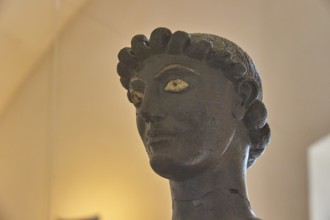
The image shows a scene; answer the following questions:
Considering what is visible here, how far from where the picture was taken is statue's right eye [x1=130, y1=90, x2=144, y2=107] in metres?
1.99

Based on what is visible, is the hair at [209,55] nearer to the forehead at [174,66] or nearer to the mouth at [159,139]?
A: the forehead at [174,66]

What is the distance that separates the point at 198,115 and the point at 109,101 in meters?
2.76

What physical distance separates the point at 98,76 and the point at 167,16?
1.86ft

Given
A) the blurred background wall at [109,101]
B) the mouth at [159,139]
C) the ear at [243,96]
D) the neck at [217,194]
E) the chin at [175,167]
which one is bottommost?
the neck at [217,194]

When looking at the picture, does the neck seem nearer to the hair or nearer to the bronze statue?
the bronze statue

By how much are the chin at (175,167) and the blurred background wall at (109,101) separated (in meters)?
2.46

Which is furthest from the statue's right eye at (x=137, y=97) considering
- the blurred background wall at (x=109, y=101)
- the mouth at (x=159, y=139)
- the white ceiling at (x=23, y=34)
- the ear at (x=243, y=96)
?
the white ceiling at (x=23, y=34)

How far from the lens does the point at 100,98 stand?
4.64m

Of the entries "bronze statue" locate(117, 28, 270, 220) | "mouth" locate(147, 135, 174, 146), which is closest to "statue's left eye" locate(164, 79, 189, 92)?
"bronze statue" locate(117, 28, 270, 220)

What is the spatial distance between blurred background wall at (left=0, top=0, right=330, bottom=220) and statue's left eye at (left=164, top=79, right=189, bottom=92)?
2.48 metres

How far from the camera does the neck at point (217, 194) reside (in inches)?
74.7

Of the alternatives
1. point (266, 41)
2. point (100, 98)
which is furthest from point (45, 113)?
point (266, 41)

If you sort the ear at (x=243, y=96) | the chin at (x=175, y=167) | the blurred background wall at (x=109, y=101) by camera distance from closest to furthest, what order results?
the chin at (x=175, y=167), the ear at (x=243, y=96), the blurred background wall at (x=109, y=101)

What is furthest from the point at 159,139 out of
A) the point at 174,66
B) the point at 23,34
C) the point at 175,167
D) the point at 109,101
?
the point at 23,34
